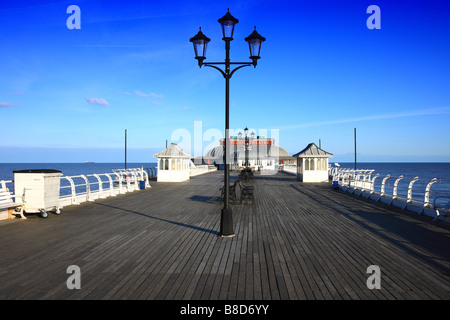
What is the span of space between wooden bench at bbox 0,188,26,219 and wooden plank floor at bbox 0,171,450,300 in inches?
17.6

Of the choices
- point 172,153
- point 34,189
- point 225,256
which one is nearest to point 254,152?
point 172,153

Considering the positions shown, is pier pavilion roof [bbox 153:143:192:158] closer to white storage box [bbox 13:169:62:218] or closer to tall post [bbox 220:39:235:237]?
white storage box [bbox 13:169:62:218]

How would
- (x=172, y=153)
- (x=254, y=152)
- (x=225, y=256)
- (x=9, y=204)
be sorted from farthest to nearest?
(x=254, y=152)
(x=172, y=153)
(x=9, y=204)
(x=225, y=256)

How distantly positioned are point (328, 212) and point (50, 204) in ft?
28.6

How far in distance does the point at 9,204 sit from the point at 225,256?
6420mm

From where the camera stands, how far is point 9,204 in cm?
845

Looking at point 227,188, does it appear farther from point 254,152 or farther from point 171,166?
point 254,152

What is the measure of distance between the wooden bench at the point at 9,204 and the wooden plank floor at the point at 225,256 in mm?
446

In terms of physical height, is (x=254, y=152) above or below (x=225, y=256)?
above

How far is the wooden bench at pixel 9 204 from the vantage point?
8360 mm

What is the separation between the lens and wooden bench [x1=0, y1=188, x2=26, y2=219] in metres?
8.36

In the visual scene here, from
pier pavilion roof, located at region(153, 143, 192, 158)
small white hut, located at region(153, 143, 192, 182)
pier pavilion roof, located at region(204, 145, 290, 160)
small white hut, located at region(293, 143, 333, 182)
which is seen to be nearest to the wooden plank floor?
pier pavilion roof, located at region(153, 143, 192, 158)
